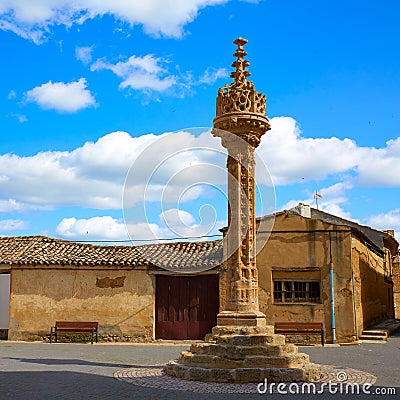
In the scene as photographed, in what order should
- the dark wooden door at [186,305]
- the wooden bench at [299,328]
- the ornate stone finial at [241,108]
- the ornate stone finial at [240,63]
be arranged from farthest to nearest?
1. the dark wooden door at [186,305]
2. the wooden bench at [299,328]
3. the ornate stone finial at [240,63]
4. the ornate stone finial at [241,108]

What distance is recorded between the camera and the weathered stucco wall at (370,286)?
1823 cm

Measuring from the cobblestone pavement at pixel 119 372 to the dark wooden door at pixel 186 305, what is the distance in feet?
9.52

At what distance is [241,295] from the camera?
32.8 feet

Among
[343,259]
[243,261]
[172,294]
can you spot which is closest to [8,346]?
[172,294]

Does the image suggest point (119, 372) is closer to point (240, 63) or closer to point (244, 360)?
point (244, 360)

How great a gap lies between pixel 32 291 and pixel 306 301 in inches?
374

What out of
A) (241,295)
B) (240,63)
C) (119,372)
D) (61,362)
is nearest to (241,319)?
(241,295)

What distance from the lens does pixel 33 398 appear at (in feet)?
24.4

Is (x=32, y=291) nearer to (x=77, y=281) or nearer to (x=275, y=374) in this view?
(x=77, y=281)

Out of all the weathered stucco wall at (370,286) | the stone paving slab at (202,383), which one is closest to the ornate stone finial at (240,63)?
the stone paving slab at (202,383)

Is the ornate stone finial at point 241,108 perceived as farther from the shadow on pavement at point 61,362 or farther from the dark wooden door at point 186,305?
the dark wooden door at point 186,305

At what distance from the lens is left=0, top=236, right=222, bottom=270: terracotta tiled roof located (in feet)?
60.8

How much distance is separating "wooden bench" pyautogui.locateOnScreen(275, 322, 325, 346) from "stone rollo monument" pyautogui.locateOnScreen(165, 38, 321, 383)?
7.25m

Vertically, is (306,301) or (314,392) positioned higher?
(306,301)
